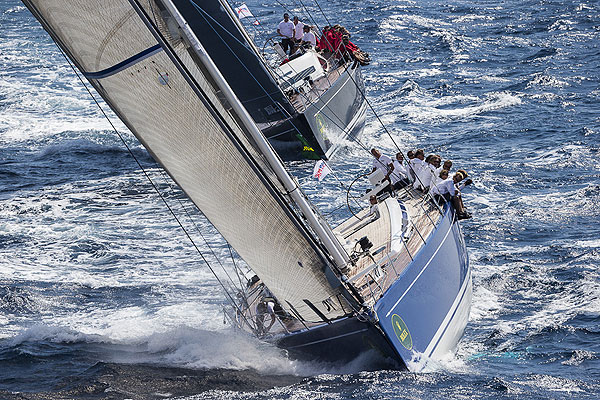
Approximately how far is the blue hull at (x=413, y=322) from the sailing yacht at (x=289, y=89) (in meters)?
6.31

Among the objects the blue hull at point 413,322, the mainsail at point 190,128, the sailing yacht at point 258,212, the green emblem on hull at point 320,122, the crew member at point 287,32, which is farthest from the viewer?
the crew member at point 287,32

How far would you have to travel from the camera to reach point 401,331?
959 cm

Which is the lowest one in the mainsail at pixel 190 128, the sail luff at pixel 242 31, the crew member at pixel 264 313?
the crew member at pixel 264 313

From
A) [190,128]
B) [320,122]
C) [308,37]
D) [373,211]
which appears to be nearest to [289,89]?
[320,122]

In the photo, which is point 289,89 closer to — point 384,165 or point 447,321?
point 384,165

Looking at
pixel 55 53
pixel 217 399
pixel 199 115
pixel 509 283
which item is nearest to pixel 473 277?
pixel 509 283

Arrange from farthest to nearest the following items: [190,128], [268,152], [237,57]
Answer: [237,57] < [268,152] < [190,128]

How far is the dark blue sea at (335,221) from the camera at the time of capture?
32.6 feet

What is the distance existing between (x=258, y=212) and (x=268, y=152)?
1.93 feet

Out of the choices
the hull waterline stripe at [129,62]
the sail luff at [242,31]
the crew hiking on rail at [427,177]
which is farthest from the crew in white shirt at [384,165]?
the hull waterline stripe at [129,62]

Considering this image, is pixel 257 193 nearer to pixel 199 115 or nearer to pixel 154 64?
pixel 199 115

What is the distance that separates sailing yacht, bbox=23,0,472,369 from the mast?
0.04 ft

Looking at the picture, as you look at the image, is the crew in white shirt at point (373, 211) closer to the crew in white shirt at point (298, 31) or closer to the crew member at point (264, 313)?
the crew member at point (264, 313)

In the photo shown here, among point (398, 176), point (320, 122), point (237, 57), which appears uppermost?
point (237, 57)
